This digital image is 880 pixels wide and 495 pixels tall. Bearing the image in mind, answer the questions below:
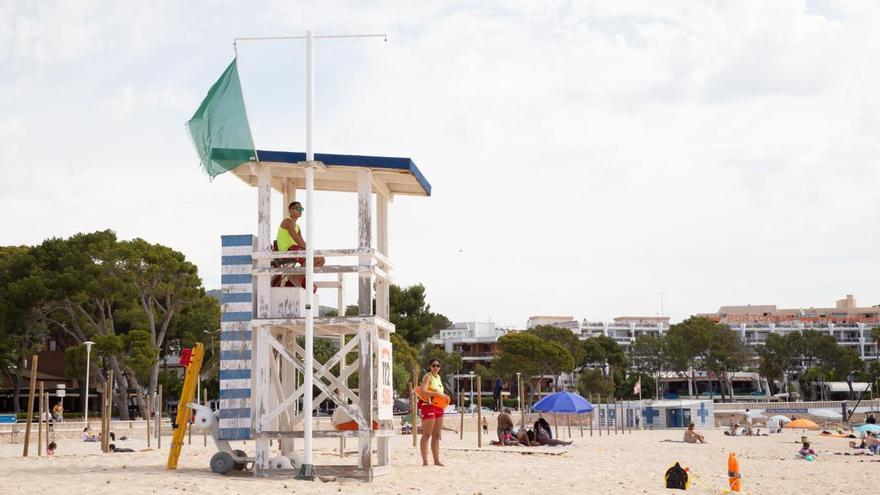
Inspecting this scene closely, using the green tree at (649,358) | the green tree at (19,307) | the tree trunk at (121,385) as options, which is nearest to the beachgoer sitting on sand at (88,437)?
the tree trunk at (121,385)

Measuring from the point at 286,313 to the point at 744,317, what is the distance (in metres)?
155

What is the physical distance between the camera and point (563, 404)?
34.9 m

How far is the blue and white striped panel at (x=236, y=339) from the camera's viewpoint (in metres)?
13.8

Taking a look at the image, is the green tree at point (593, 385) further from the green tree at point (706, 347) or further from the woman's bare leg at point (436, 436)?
the woman's bare leg at point (436, 436)

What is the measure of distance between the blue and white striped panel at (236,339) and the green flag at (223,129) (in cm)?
116

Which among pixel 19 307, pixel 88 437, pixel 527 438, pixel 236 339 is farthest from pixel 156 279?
pixel 236 339

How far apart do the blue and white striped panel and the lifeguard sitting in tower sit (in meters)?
0.43

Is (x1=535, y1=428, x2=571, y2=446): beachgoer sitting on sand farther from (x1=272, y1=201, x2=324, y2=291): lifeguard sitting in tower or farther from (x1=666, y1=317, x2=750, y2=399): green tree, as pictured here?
(x1=666, y1=317, x2=750, y2=399): green tree

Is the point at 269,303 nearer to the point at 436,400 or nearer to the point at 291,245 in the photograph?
the point at 291,245

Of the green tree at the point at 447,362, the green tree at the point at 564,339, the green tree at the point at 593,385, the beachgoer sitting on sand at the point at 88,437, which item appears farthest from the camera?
the green tree at the point at 564,339

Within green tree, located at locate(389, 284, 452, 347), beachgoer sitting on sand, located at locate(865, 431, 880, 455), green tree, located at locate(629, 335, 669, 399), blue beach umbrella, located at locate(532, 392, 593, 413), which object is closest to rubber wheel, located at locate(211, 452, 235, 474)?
blue beach umbrella, located at locate(532, 392, 593, 413)

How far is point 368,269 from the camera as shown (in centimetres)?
1386

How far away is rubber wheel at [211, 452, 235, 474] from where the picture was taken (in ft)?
44.7

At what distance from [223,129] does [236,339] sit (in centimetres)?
302
